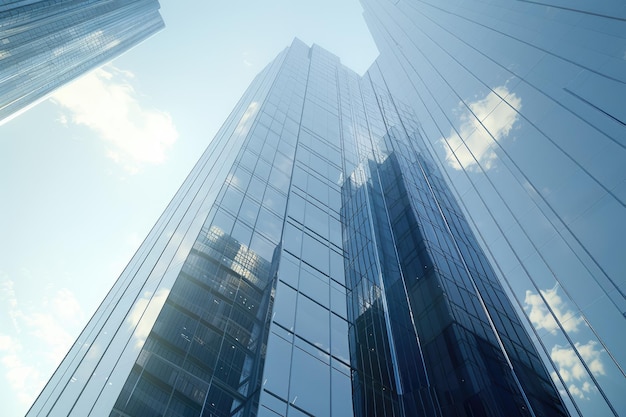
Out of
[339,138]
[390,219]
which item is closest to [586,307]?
[390,219]

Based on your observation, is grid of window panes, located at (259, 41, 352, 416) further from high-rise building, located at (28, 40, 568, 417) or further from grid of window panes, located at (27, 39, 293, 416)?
grid of window panes, located at (27, 39, 293, 416)

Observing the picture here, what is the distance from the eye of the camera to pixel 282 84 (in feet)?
114

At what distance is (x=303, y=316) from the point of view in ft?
44.8

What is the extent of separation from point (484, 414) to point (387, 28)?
153ft

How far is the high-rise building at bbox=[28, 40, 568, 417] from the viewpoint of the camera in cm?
1036

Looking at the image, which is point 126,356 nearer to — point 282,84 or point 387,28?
point 282,84

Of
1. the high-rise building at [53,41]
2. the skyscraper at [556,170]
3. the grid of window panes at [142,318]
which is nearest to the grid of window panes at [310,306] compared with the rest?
the grid of window panes at [142,318]

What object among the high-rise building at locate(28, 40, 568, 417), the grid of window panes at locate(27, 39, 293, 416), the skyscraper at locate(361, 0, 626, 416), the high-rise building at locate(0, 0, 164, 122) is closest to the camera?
the grid of window panes at locate(27, 39, 293, 416)

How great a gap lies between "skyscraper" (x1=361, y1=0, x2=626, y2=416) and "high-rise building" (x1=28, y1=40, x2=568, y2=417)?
3212 millimetres

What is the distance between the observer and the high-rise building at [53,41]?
221 ft

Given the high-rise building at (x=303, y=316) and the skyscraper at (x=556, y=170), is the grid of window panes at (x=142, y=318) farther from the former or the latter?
the skyscraper at (x=556, y=170)

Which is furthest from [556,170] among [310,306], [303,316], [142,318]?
[142,318]

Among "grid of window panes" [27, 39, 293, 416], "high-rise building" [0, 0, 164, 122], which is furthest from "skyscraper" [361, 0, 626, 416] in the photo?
"high-rise building" [0, 0, 164, 122]

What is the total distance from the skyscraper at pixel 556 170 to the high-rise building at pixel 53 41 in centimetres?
7136
